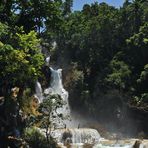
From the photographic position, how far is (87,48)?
2121 inches

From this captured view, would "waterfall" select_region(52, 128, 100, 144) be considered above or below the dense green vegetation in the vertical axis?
below

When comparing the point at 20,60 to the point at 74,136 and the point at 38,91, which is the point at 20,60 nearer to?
the point at 74,136

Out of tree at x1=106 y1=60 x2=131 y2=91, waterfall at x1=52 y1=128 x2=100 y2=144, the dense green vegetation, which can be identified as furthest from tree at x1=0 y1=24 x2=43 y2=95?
tree at x1=106 y1=60 x2=131 y2=91

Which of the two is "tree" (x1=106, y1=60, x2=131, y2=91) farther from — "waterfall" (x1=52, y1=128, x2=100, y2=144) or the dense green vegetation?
"waterfall" (x1=52, y1=128, x2=100, y2=144)

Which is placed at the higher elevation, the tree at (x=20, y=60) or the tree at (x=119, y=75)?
the tree at (x=119, y=75)

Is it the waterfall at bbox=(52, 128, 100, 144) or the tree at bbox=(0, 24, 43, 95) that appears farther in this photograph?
the waterfall at bbox=(52, 128, 100, 144)

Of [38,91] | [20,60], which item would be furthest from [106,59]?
[20,60]

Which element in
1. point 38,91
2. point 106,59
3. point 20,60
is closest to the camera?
point 20,60

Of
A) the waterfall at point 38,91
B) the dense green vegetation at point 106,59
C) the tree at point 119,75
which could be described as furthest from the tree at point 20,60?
the tree at point 119,75

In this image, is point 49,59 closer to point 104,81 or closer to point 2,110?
point 104,81

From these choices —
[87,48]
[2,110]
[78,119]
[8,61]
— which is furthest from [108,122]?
[8,61]

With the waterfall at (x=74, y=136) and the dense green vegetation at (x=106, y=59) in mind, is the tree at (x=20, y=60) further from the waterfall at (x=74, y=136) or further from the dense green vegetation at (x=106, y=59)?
the dense green vegetation at (x=106, y=59)

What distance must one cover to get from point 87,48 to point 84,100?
259 inches

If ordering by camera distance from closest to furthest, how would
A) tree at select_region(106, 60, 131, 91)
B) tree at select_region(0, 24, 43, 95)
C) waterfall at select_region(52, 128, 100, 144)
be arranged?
tree at select_region(0, 24, 43, 95), waterfall at select_region(52, 128, 100, 144), tree at select_region(106, 60, 131, 91)
